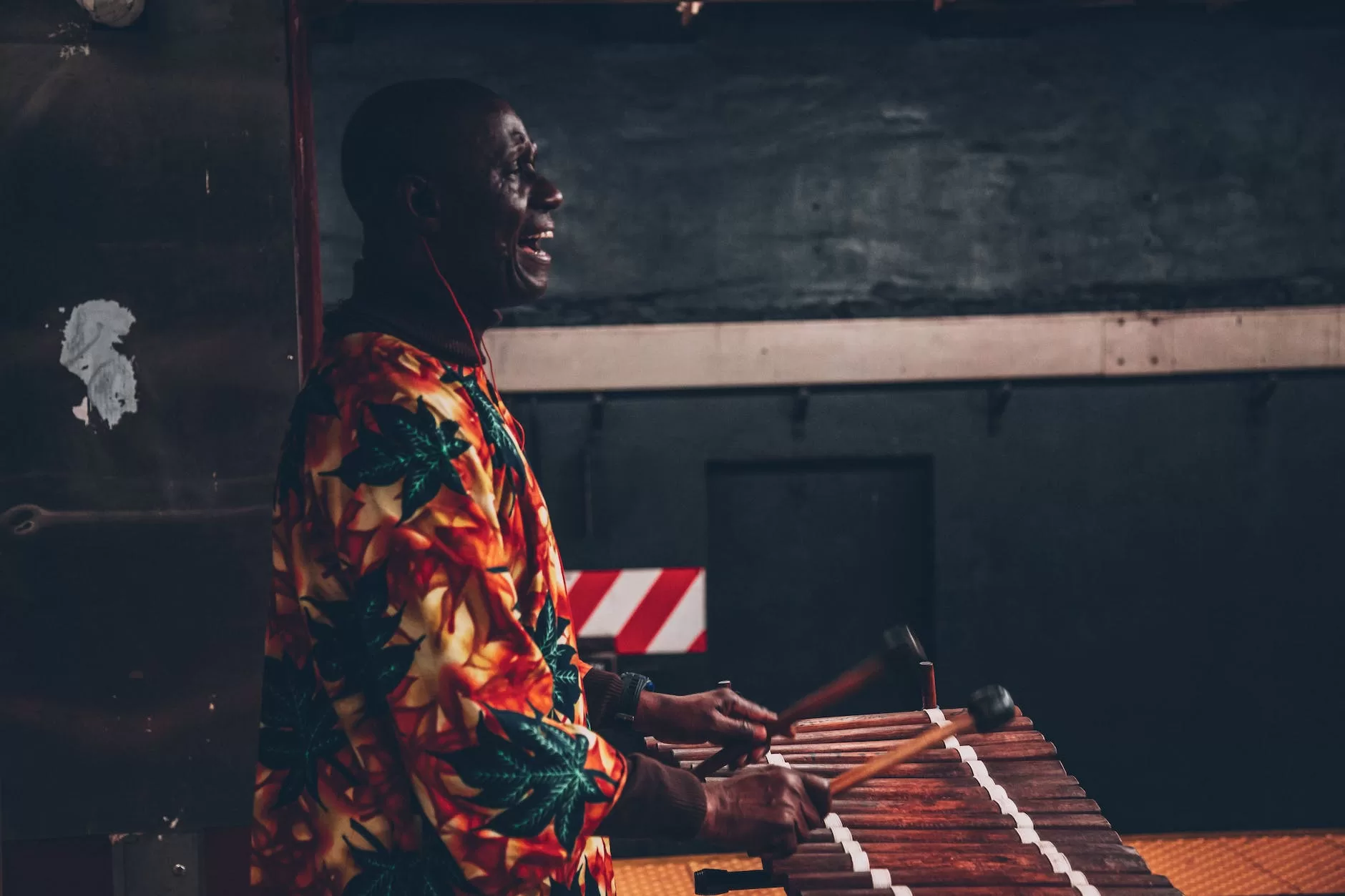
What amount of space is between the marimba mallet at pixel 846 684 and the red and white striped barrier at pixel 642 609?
9.19ft

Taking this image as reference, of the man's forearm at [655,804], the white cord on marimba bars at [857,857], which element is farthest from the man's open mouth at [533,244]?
the white cord on marimba bars at [857,857]

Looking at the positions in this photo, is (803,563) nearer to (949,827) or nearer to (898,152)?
(898,152)

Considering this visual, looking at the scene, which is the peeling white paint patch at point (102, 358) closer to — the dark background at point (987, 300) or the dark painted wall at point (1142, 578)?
the dark background at point (987, 300)

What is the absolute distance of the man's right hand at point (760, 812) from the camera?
5.36 feet

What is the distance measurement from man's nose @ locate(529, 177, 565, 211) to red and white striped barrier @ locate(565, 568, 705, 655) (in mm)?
3401

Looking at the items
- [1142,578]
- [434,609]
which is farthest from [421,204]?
[1142,578]

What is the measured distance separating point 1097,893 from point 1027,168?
155 inches

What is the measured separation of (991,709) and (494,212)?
1111 millimetres

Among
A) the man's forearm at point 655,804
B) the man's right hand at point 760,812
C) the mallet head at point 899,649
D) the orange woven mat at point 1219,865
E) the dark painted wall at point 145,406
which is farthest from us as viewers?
the orange woven mat at point 1219,865

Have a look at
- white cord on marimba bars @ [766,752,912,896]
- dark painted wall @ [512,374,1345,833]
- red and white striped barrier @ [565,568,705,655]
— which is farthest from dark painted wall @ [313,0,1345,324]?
white cord on marimba bars @ [766,752,912,896]

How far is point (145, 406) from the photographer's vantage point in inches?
96.2

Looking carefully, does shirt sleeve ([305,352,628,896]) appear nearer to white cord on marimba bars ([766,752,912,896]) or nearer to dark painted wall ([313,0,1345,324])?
white cord on marimba bars ([766,752,912,896])

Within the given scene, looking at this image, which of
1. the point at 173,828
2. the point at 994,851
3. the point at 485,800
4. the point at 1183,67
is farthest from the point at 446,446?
the point at 1183,67

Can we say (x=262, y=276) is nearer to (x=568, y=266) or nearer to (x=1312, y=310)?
(x=568, y=266)
